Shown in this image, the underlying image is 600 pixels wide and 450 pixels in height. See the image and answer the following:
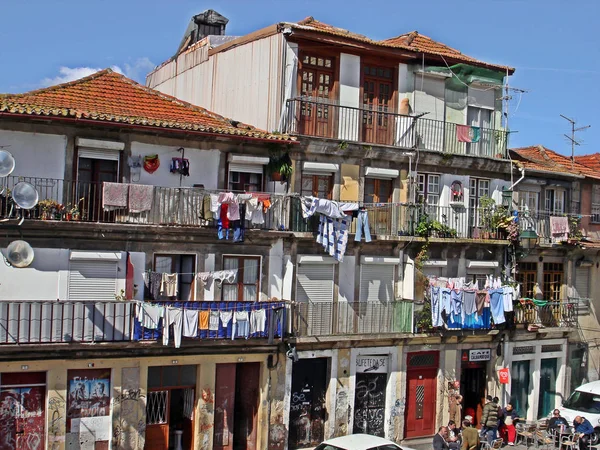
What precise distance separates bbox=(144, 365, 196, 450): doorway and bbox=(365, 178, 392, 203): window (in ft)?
29.0

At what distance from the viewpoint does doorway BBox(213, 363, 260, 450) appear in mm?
26312

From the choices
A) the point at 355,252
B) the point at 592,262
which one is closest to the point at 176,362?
the point at 355,252

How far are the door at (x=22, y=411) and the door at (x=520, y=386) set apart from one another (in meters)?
18.6

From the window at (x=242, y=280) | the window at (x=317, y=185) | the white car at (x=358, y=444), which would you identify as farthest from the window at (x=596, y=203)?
the white car at (x=358, y=444)

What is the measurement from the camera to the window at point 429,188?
101 feet

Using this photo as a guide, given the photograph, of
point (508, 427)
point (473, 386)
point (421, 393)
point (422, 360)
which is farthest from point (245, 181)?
point (508, 427)

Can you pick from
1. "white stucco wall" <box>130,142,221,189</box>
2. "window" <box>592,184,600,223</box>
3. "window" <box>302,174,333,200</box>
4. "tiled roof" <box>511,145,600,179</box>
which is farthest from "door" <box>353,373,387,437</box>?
"window" <box>592,184,600,223</box>

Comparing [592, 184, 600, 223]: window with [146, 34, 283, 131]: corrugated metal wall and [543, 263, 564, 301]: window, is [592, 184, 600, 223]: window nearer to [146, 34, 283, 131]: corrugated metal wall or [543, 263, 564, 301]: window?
[543, 263, 564, 301]: window

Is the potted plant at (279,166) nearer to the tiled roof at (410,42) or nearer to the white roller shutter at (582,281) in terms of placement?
the tiled roof at (410,42)

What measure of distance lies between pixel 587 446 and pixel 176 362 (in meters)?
13.8

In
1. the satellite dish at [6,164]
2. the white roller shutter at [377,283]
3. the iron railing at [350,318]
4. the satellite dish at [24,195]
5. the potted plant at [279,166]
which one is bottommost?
the iron railing at [350,318]

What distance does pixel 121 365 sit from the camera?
24297 millimetres

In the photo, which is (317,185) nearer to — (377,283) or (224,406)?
(377,283)

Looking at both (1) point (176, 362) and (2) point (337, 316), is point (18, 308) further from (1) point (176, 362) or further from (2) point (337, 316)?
(2) point (337, 316)
